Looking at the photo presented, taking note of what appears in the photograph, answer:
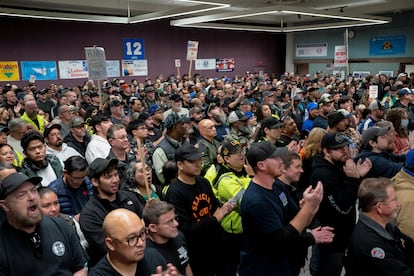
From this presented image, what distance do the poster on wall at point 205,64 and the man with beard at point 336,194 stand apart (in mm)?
16606

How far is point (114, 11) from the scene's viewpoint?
15.9 m

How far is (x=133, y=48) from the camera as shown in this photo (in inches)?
688

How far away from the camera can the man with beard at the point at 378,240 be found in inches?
94.6

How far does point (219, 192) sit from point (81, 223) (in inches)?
48.2

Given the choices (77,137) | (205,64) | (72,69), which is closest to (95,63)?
(77,137)

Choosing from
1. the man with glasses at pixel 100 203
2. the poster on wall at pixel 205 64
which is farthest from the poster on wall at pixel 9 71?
the man with glasses at pixel 100 203

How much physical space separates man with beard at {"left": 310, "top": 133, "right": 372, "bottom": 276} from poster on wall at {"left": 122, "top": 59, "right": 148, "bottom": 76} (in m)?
15.1

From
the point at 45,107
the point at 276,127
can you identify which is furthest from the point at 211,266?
the point at 45,107

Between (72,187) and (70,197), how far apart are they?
0.09m

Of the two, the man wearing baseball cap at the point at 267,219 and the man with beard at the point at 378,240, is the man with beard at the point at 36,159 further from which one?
the man with beard at the point at 378,240

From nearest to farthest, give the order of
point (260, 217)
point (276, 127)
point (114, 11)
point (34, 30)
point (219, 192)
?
point (260, 217)
point (219, 192)
point (276, 127)
point (34, 30)
point (114, 11)

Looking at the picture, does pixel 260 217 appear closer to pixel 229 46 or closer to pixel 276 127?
pixel 276 127

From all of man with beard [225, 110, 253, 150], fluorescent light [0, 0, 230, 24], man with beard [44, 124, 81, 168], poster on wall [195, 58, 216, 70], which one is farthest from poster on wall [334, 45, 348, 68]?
poster on wall [195, 58, 216, 70]

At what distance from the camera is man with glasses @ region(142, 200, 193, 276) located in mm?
2537
